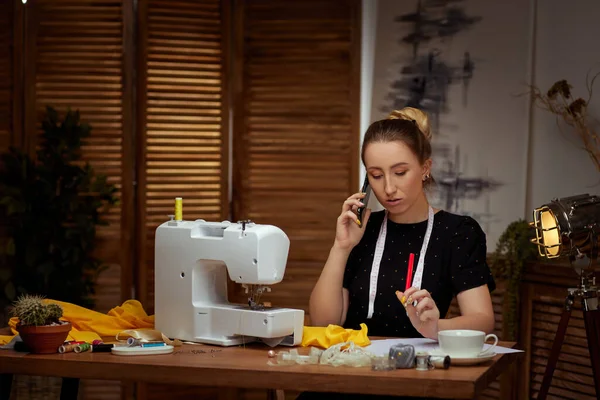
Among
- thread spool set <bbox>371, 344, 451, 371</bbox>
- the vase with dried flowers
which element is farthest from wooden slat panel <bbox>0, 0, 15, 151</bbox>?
thread spool set <bbox>371, 344, 451, 371</bbox>

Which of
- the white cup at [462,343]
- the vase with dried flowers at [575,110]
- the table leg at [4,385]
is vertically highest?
the vase with dried flowers at [575,110]

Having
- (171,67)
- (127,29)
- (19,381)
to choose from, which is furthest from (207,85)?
(19,381)

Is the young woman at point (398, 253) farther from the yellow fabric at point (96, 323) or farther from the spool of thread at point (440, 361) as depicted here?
the yellow fabric at point (96, 323)

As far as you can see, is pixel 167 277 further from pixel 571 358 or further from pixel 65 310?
pixel 571 358

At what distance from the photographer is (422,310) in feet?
7.97

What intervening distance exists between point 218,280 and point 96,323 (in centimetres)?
40

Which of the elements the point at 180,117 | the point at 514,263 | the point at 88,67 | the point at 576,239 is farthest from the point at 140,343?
the point at 88,67

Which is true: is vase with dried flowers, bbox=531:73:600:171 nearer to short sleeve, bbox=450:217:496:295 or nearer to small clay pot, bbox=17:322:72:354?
short sleeve, bbox=450:217:496:295

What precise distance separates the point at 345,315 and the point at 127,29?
2.26m

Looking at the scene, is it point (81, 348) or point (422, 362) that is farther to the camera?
point (81, 348)

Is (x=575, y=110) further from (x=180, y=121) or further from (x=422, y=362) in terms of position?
(x=422, y=362)

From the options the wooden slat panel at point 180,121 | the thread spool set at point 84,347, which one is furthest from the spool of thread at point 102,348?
the wooden slat panel at point 180,121

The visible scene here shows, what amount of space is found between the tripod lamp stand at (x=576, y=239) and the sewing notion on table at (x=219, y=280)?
115 cm

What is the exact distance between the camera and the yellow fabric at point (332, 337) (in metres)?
2.50
